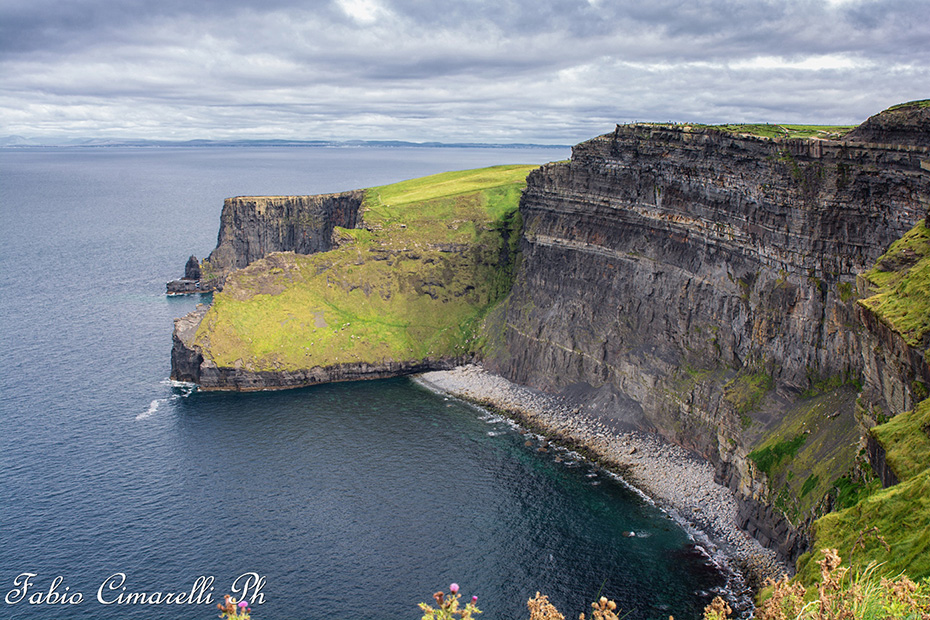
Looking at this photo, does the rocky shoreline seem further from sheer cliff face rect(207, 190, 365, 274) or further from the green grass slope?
sheer cliff face rect(207, 190, 365, 274)

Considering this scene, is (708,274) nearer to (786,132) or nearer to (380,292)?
(786,132)

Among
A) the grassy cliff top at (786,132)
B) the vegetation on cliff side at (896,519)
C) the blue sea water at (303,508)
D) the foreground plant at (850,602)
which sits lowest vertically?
the blue sea water at (303,508)

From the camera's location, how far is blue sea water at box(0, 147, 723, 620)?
63062 millimetres

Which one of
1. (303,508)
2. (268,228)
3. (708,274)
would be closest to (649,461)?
(708,274)

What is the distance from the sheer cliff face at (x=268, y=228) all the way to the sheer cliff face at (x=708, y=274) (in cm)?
7145

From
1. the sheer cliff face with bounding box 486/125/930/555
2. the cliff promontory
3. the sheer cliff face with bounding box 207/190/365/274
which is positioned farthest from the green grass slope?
the sheer cliff face with bounding box 207/190/365/274

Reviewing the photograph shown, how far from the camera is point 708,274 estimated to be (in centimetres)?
8612

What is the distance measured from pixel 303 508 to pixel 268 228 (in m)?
116

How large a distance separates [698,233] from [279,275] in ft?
244

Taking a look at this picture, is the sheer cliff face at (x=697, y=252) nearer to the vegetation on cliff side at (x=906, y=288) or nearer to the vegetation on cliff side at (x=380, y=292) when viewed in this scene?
the vegetation on cliff side at (x=906, y=288)

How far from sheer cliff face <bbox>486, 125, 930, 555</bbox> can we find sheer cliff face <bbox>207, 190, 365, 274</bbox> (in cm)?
7145

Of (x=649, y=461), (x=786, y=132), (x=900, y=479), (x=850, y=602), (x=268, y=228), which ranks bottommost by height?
(x=649, y=461)

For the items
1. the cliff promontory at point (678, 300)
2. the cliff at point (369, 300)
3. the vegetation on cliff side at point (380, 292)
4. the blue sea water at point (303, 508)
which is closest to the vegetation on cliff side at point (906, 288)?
the cliff promontory at point (678, 300)

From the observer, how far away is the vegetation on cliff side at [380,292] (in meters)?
119
